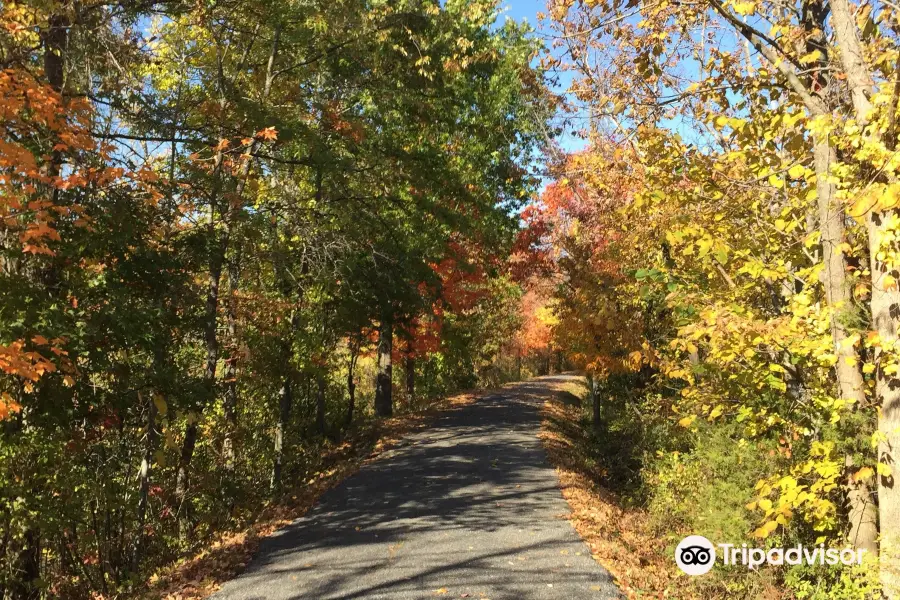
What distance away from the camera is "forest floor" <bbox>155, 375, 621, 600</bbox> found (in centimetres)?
630

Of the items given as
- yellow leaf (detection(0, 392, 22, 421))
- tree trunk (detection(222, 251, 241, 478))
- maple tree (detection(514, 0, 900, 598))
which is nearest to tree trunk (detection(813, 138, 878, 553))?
maple tree (detection(514, 0, 900, 598))

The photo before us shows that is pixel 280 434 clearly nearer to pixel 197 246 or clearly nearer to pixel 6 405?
pixel 197 246

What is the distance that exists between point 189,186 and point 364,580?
21.6 ft

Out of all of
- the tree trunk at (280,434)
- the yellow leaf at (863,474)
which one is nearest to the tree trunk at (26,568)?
the tree trunk at (280,434)

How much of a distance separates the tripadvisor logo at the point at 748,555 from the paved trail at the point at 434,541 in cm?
99

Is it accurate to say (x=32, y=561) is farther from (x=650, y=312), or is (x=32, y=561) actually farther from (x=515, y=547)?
(x=650, y=312)

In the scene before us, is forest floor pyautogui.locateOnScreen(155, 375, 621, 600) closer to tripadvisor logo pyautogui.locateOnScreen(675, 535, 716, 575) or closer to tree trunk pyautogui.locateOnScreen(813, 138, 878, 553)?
tripadvisor logo pyautogui.locateOnScreen(675, 535, 716, 575)

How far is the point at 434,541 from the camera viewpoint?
7719 millimetres

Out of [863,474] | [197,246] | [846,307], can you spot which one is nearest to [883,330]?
[846,307]

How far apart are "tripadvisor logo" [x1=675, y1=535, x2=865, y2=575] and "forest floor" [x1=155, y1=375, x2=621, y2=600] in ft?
3.23

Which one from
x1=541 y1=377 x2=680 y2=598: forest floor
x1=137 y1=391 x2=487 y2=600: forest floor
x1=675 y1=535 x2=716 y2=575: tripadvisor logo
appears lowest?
x1=541 y1=377 x2=680 y2=598: forest floor

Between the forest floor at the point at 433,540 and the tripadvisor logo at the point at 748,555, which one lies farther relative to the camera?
the forest floor at the point at 433,540

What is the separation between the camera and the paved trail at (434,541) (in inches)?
247

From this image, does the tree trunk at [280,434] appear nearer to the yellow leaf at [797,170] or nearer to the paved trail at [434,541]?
the paved trail at [434,541]
